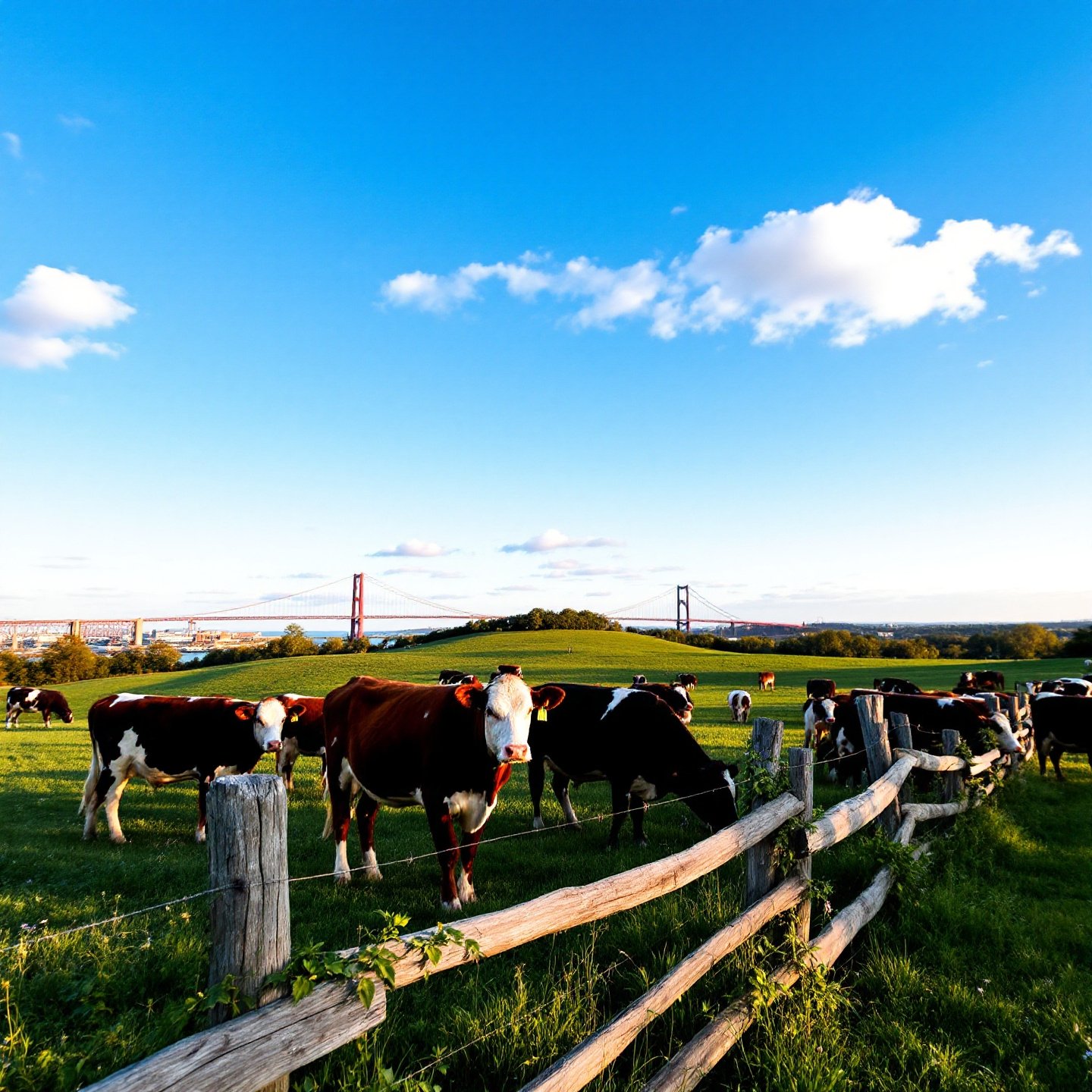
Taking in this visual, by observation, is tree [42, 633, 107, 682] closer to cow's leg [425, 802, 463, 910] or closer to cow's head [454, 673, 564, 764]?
cow's leg [425, 802, 463, 910]

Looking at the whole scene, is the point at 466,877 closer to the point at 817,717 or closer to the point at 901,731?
the point at 901,731

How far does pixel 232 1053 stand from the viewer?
1.83 m

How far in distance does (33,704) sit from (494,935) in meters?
30.7

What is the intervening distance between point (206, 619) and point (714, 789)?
13415 cm

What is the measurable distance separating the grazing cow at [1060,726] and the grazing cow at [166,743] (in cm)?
1298

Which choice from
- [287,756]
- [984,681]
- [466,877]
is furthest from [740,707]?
[466,877]

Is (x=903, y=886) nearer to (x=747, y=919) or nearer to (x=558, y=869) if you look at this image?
(x=747, y=919)

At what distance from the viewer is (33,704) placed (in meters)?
26.0

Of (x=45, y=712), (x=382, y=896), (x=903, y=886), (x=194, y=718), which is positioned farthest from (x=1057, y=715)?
(x=45, y=712)

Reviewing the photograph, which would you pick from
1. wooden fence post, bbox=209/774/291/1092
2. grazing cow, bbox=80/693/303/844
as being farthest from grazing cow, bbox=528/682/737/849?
wooden fence post, bbox=209/774/291/1092

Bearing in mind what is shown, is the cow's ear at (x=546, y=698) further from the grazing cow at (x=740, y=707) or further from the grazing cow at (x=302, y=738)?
the grazing cow at (x=740, y=707)

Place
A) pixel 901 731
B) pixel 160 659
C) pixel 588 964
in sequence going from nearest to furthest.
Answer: pixel 588 964 → pixel 901 731 → pixel 160 659

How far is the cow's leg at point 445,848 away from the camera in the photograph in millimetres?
5345

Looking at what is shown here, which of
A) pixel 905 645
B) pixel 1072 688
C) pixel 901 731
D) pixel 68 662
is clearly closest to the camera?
pixel 901 731
